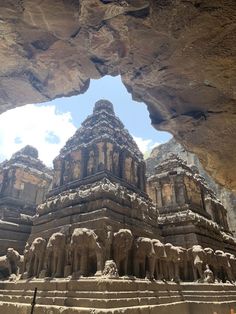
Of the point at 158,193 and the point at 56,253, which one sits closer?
the point at 56,253

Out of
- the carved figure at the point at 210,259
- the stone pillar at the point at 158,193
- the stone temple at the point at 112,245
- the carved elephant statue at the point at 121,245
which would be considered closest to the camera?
the stone temple at the point at 112,245

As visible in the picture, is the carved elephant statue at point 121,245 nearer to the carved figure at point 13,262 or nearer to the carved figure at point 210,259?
the carved figure at point 13,262

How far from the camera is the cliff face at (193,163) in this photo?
38.2 metres

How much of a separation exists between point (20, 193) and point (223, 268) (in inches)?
718

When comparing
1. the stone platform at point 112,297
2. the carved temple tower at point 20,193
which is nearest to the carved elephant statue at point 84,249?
the stone platform at point 112,297

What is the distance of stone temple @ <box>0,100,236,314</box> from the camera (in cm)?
1049

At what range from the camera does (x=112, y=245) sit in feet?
40.0

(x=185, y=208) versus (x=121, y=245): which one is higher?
(x=185, y=208)

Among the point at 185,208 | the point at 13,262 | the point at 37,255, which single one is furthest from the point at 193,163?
the point at 37,255

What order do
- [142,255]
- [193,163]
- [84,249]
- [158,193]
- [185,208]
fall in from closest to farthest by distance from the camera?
[84,249], [142,255], [185,208], [158,193], [193,163]

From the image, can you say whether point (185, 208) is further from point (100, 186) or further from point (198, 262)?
point (100, 186)

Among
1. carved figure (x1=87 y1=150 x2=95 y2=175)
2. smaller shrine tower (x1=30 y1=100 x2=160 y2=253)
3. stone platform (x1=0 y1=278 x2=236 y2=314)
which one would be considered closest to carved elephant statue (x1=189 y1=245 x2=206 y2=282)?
stone platform (x1=0 y1=278 x2=236 y2=314)

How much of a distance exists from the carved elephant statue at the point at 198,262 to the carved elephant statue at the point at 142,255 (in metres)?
3.89

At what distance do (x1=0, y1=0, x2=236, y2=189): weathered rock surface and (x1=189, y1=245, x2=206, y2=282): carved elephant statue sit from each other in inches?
315
